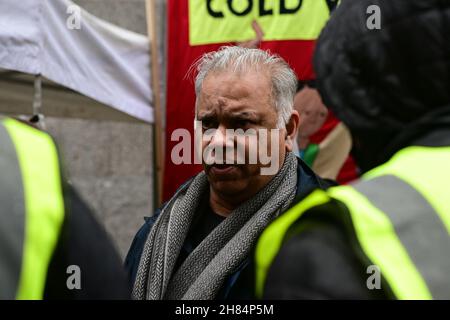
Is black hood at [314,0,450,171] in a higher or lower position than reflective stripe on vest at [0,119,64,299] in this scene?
higher

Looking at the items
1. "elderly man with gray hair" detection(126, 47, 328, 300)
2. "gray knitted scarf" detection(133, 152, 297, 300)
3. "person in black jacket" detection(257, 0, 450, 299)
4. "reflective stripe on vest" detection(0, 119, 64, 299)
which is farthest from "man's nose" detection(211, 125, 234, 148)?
"reflective stripe on vest" detection(0, 119, 64, 299)

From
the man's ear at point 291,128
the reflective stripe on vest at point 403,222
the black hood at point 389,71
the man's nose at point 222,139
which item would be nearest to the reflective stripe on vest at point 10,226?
the reflective stripe on vest at point 403,222

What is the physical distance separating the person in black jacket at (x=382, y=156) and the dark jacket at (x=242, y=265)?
2.46 ft

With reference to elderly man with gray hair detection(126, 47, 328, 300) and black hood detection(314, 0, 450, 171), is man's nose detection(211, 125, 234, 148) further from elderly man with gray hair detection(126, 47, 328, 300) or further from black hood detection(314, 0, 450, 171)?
black hood detection(314, 0, 450, 171)

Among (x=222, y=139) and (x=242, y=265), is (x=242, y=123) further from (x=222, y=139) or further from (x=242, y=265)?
(x=242, y=265)

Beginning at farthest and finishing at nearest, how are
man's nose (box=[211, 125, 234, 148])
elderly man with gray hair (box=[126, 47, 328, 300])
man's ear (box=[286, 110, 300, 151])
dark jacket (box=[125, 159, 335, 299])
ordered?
man's ear (box=[286, 110, 300, 151])
man's nose (box=[211, 125, 234, 148])
elderly man with gray hair (box=[126, 47, 328, 300])
dark jacket (box=[125, 159, 335, 299])

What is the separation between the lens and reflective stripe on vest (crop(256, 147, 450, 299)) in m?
0.79

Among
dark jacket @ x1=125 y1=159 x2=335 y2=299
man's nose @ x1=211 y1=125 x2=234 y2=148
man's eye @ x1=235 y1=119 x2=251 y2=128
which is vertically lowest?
dark jacket @ x1=125 y1=159 x2=335 y2=299

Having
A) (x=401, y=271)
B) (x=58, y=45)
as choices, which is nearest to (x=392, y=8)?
(x=401, y=271)

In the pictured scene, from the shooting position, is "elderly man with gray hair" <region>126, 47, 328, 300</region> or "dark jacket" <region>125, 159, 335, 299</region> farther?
"elderly man with gray hair" <region>126, 47, 328, 300</region>

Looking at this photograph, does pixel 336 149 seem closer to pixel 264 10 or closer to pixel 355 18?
pixel 264 10

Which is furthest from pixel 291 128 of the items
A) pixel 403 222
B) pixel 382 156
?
pixel 403 222

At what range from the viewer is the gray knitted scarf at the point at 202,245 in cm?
175

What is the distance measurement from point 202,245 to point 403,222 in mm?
1063
